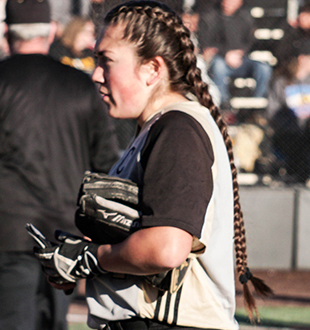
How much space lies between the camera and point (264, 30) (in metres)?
8.13

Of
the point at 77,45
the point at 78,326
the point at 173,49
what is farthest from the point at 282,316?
the point at 173,49

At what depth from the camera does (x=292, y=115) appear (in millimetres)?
7930

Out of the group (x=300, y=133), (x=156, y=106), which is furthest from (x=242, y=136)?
(x=156, y=106)

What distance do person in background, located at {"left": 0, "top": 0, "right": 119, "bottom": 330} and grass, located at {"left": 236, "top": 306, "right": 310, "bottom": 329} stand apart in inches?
106

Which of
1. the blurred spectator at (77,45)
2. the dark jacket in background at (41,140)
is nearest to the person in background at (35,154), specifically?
the dark jacket in background at (41,140)

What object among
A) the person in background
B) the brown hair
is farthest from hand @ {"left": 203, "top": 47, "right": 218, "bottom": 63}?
the person in background

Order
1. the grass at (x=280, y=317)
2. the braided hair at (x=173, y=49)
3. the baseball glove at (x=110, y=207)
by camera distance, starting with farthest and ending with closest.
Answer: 1. the grass at (x=280, y=317)
2. the braided hair at (x=173, y=49)
3. the baseball glove at (x=110, y=207)

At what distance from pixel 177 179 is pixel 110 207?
0.80ft

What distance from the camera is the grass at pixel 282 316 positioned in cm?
551

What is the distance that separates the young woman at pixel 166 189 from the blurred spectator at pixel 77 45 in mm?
5473

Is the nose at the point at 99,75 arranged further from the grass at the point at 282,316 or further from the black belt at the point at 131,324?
the grass at the point at 282,316

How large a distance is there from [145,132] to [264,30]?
675 centimetres

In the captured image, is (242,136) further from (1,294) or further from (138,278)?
(138,278)

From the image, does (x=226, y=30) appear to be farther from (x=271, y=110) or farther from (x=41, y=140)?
(x=41, y=140)
